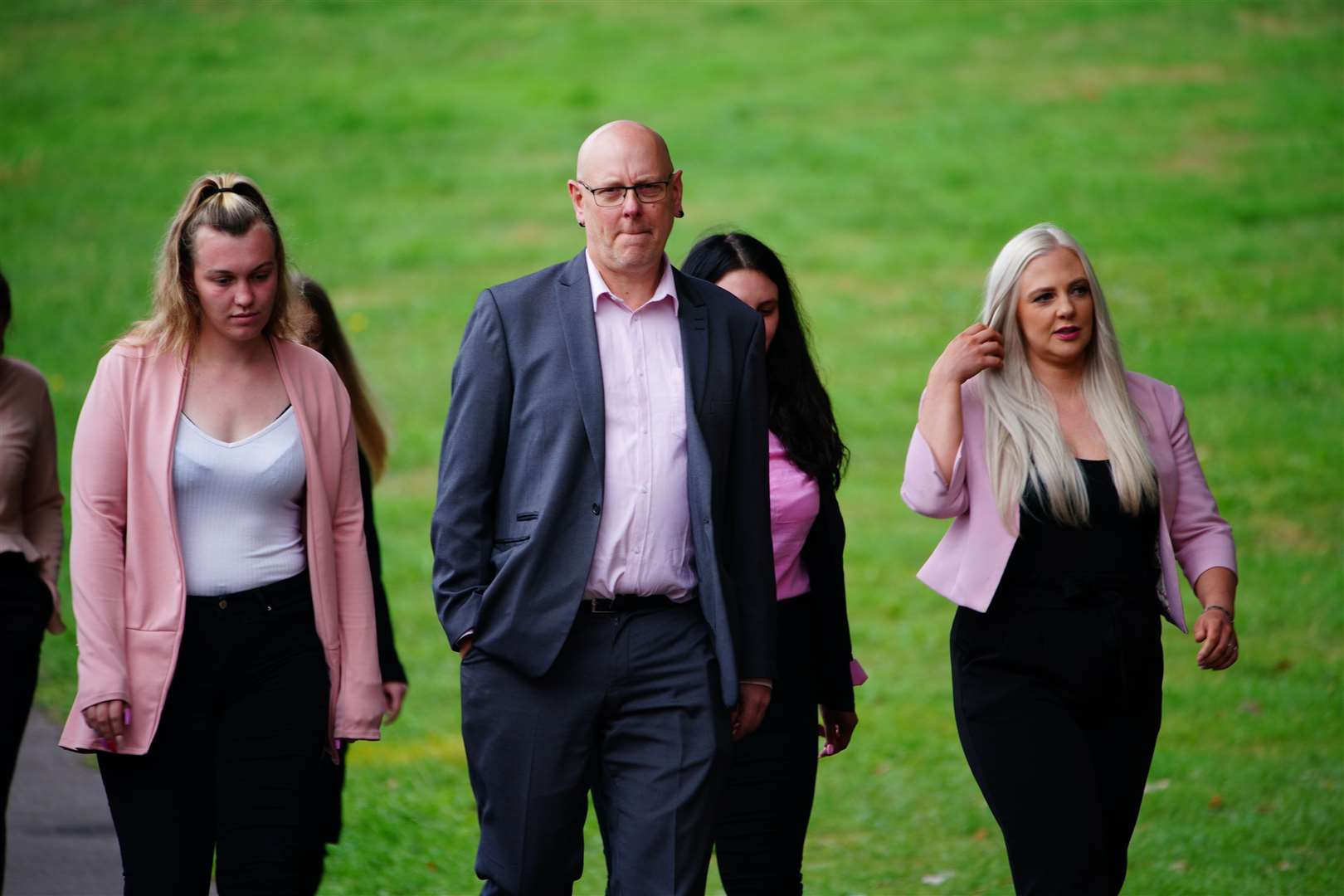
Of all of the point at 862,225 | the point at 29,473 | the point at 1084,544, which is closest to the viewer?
the point at 1084,544

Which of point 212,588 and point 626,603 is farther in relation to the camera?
point 212,588

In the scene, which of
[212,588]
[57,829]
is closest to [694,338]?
[212,588]

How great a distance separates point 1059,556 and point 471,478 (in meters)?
1.66

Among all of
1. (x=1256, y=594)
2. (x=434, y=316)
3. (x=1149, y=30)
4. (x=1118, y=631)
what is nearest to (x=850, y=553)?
(x=1256, y=594)

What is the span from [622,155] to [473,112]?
674 inches

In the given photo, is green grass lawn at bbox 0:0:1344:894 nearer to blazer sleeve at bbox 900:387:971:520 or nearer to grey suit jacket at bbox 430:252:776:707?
grey suit jacket at bbox 430:252:776:707

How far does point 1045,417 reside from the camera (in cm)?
516

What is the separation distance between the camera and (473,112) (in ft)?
69.7

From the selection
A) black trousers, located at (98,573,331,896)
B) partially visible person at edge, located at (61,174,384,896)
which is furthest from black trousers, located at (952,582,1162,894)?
black trousers, located at (98,573,331,896)

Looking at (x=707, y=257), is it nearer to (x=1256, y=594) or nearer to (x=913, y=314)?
(x=1256, y=594)

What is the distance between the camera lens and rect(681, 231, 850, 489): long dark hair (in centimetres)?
557

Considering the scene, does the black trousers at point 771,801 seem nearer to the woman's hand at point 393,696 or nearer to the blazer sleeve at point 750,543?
the blazer sleeve at point 750,543

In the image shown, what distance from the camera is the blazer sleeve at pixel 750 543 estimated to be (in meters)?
4.69

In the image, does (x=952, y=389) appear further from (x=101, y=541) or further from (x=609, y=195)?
(x=101, y=541)
